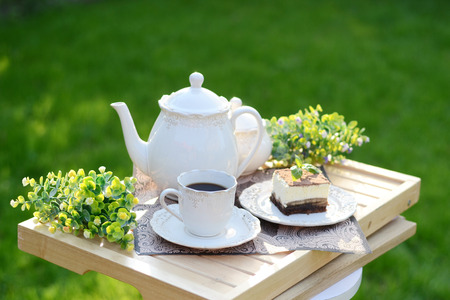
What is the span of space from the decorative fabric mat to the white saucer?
0.02m

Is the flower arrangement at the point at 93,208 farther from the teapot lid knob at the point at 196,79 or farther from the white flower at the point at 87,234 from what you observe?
the teapot lid knob at the point at 196,79

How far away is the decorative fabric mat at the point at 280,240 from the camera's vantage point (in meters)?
1.25

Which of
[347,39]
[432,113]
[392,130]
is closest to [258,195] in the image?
[392,130]

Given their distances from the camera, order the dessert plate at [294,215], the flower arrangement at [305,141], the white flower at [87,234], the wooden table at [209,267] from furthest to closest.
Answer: the flower arrangement at [305,141] → the dessert plate at [294,215] → the white flower at [87,234] → the wooden table at [209,267]

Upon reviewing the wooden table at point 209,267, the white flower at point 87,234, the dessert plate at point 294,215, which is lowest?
the wooden table at point 209,267

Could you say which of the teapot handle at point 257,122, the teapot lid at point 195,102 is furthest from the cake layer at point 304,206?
the teapot lid at point 195,102

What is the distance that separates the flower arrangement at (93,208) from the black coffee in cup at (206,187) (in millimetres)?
121

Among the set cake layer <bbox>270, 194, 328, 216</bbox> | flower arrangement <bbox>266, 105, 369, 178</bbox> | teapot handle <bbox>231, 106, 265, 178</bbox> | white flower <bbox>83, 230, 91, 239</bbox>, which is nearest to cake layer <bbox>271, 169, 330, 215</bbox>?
cake layer <bbox>270, 194, 328, 216</bbox>

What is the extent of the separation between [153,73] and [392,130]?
57.5 inches

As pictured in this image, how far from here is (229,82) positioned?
377 centimetres

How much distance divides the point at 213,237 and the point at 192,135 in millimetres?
253

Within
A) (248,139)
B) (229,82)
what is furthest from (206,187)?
(229,82)

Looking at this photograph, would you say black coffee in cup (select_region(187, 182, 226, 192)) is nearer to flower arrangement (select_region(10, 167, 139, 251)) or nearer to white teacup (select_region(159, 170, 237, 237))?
white teacup (select_region(159, 170, 237, 237))

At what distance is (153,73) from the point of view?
12.8 ft
